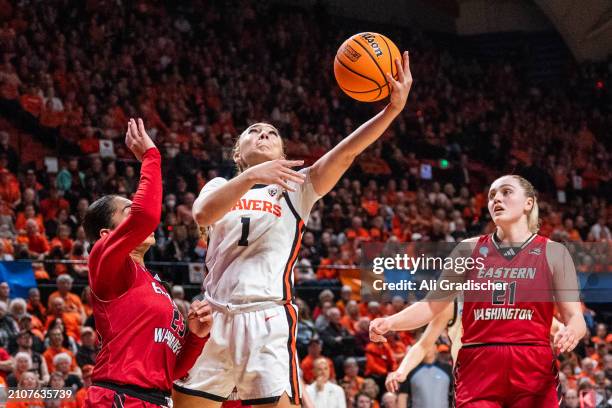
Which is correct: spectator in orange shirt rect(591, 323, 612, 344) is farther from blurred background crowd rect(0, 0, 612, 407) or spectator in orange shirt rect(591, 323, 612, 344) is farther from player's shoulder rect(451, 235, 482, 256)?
player's shoulder rect(451, 235, 482, 256)

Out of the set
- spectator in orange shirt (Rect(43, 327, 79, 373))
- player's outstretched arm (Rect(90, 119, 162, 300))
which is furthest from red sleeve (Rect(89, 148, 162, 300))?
spectator in orange shirt (Rect(43, 327, 79, 373))

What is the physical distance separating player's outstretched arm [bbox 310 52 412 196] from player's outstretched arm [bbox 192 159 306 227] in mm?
302

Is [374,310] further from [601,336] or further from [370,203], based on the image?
[370,203]

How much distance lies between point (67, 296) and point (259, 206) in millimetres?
6385

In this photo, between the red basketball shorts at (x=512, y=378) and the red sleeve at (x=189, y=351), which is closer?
the red sleeve at (x=189, y=351)

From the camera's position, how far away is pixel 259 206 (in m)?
4.38

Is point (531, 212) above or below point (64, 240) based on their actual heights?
below

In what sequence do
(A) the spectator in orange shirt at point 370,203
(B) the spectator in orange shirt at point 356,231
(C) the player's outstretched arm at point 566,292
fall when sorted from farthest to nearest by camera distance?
(A) the spectator in orange shirt at point 370,203 < (B) the spectator in orange shirt at point 356,231 < (C) the player's outstretched arm at point 566,292

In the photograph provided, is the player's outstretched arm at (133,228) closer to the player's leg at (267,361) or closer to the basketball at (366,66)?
the player's leg at (267,361)

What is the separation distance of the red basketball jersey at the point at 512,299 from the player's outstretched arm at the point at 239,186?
1386 millimetres

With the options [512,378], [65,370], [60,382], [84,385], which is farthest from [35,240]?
[512,378]

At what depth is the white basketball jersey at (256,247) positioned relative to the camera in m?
4.28

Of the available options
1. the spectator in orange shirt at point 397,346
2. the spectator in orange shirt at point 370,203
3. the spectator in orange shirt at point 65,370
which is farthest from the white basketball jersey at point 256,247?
the spectator in orange shirt at point 370,203

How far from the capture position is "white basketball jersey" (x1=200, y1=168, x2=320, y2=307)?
14.0ft
